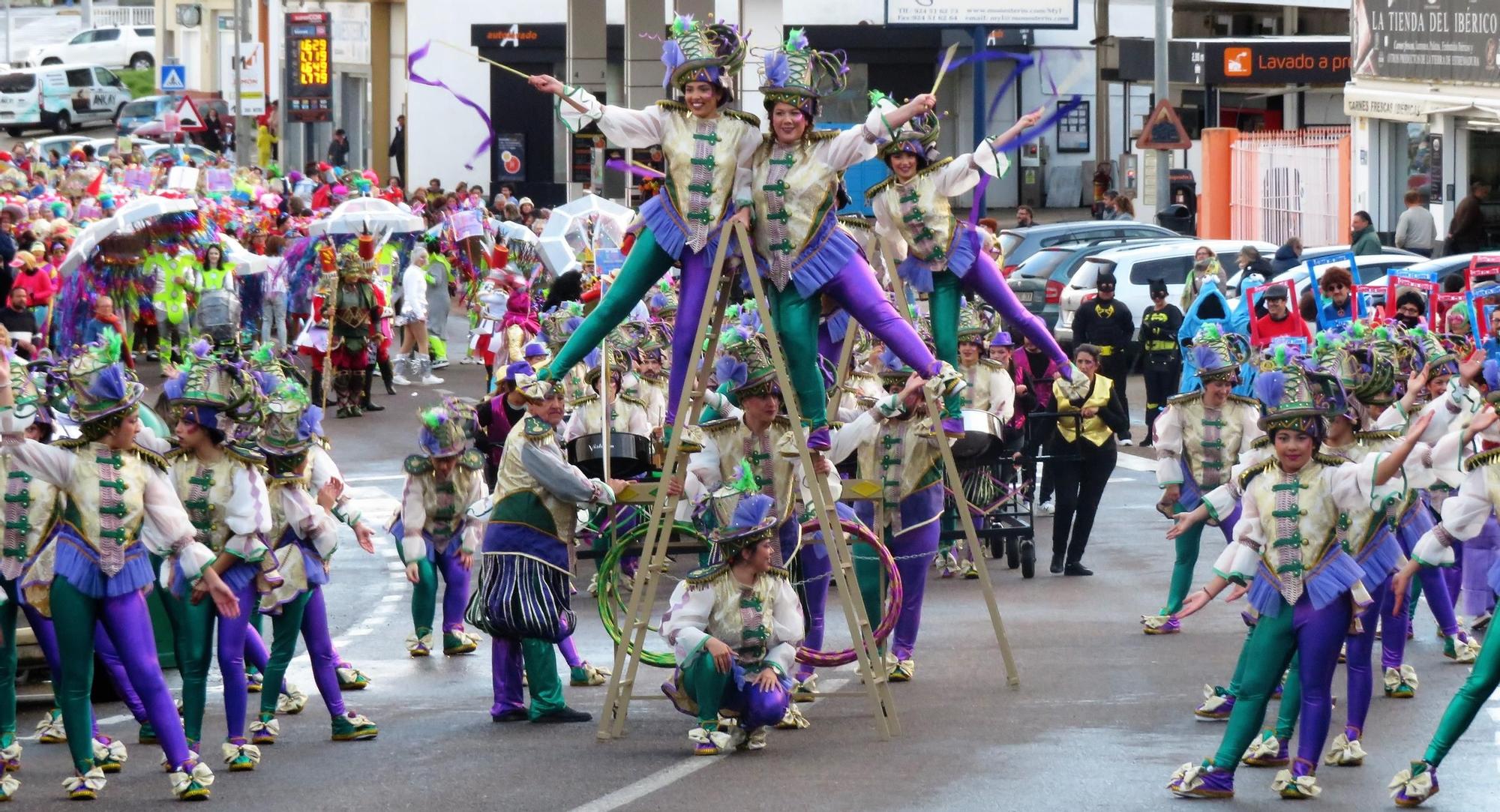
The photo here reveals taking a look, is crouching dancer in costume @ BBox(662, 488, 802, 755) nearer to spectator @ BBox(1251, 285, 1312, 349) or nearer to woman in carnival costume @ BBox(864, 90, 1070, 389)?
woman in carnival costume @ BBox(864, 90, 1070, 389)

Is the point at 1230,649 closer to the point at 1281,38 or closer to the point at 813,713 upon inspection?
the point at 813,713

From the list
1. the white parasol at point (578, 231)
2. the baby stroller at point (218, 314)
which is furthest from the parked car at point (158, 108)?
the white parasol at point (578, 231)

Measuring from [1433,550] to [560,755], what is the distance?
4.06 m

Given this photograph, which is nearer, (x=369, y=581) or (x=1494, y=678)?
(x=1494, y=678)

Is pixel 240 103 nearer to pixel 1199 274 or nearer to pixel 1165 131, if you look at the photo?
pixel 1165 131

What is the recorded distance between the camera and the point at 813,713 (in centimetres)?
1169

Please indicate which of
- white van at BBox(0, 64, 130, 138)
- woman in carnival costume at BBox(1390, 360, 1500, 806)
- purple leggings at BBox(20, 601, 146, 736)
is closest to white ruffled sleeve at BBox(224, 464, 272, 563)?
purple leggings at BBox(20, 601, 146, 736)

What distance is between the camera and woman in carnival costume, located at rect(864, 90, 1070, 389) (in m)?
12.5

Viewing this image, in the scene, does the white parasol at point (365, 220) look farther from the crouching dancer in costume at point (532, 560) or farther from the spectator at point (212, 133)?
the spectator at point (212, 133)

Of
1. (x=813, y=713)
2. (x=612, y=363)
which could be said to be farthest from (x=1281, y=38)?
(x=813, y=713)

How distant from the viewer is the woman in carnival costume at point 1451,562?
29.9ft

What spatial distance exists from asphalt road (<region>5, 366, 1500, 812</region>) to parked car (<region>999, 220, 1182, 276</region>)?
17.6 metres

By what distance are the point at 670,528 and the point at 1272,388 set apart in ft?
10.6

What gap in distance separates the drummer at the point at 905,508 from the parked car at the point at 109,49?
57906 millimetres
